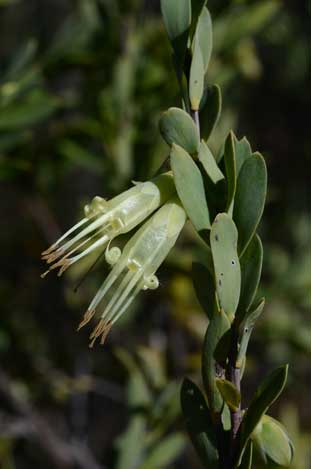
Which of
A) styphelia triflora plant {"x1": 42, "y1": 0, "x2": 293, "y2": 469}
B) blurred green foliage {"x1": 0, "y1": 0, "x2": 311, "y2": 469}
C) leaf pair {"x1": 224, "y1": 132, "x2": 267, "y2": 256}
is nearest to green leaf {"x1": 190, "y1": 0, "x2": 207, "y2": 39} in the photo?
styphelia triflora plant {"x1": 42, "y1": 0, "x2": 293, "y2": 469}

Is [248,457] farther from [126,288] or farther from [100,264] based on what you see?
[100,264]

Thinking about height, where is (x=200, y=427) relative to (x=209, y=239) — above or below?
below

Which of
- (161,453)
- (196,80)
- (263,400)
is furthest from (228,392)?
(161,453)

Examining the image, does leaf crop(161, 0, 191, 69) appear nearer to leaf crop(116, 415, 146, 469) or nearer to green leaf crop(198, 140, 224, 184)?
green leaf crop(198, 140, 224, 184)

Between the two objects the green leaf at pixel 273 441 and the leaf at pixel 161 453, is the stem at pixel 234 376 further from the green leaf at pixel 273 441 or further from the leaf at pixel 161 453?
the leaf at pixel 161 453

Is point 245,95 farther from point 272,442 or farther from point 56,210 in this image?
point 272,442

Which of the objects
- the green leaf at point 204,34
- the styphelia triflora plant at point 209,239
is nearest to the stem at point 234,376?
the styphelia triflora plant at point 209,239
